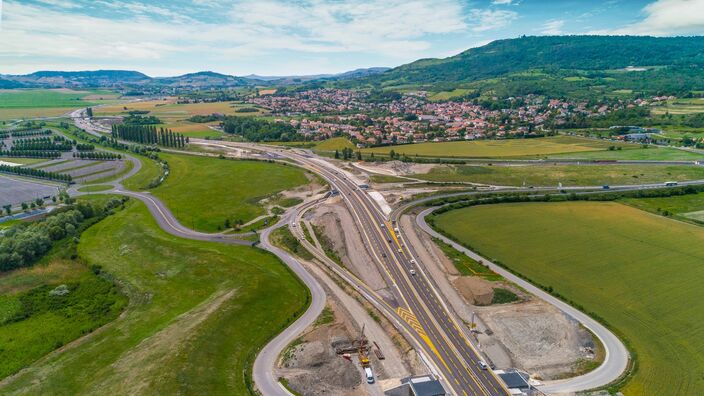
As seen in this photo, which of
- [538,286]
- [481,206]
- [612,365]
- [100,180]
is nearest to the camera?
[612,365]

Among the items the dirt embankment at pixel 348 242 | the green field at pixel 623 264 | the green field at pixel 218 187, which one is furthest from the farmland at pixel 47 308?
the green field at pixel 623 264

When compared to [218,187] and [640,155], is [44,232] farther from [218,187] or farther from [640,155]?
[640,155]

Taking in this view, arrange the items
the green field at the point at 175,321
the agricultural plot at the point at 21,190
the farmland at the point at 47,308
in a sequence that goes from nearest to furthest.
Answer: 1. the green field at the point at 175,321
2. the farmland at the point at 47,308
3. the agricultural plot at the point at 21,190

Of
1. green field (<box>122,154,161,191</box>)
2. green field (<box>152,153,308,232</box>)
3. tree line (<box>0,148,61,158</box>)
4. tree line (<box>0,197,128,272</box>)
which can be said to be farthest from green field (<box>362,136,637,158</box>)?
tree line (<box>0,148,61,158</box>)

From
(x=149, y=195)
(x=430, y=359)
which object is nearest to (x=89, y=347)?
(x=430, y=359)

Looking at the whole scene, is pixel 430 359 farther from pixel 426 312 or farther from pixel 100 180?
pixel 100 180

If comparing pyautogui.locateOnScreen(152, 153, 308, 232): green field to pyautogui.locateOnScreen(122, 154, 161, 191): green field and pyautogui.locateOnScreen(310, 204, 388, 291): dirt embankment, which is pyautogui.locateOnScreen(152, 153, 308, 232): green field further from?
pyautogui.locateOnScreen(310, 204, 388, 291): dirt embankment

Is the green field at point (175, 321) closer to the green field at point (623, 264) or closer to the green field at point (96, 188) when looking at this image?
the green field at point (96, 188)
